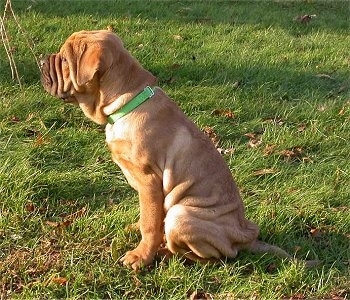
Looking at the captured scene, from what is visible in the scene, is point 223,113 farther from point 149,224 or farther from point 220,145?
point 149,224

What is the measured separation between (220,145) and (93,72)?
2155mm

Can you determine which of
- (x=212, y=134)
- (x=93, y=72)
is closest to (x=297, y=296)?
(x=93, y=72)

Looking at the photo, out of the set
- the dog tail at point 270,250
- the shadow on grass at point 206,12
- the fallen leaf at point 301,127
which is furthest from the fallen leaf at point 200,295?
the shadow on grass at point 206,12

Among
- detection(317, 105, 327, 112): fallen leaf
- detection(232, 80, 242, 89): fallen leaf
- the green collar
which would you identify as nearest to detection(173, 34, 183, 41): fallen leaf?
detection(232, 80, 242, 89): fallen leaf

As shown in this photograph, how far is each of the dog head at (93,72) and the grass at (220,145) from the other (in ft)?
2.82

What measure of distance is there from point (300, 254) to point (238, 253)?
46 centimetres

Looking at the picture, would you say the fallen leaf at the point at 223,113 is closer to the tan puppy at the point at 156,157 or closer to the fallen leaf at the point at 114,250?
the tan puppy at the point at 156,157

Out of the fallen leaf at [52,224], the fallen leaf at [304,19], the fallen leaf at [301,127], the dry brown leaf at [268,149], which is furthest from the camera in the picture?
the fallen leaf at [304,19]

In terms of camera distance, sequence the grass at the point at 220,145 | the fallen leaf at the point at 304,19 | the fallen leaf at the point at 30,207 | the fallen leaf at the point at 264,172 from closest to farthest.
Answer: the grass at the point at 220,145 → the fallen leaf at the point at 30,207 → the fallen leaf at the point at 264,172 → the fallen leaf at the point at 304,19

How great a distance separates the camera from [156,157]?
12.1 feet

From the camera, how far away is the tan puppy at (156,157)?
12.1 ft

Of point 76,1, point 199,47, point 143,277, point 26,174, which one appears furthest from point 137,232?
point 76,1

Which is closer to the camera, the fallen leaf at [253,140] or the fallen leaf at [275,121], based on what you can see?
the fallen leaf at [253,140]

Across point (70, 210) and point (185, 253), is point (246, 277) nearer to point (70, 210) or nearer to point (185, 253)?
point (185, 253)
